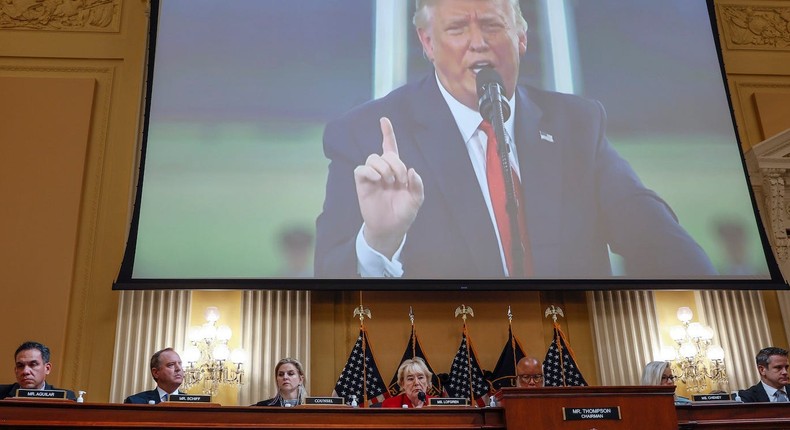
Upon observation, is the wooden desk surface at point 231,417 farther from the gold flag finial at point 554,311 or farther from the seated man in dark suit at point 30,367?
the gold flag finial at point 554,311

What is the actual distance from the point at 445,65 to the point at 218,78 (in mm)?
1953

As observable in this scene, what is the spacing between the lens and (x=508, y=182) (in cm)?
727

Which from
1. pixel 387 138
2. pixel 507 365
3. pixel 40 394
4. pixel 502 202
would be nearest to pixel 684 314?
pixel 507 365

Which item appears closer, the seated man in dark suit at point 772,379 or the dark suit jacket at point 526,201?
the seated man in dark suit at point 772,379

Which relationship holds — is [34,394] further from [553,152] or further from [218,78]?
[553,152]

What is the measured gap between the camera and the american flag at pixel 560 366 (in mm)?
7137

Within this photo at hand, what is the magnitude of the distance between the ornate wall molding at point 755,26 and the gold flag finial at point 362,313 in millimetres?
4711

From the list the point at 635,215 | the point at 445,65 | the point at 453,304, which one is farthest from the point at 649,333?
the point at 445,65

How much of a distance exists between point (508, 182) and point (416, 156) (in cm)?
79

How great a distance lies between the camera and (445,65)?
7.64 metres

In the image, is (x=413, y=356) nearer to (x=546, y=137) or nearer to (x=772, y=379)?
(x=546, y=137)

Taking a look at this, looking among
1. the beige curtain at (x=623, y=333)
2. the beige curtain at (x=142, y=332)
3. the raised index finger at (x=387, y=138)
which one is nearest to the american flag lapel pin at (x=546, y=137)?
the raised index finger at (x=387, y=138)

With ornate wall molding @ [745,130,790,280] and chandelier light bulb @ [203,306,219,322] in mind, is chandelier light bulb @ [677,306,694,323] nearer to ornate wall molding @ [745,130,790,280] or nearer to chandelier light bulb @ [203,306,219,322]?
ornate wall molding @ [745,130,790,280]

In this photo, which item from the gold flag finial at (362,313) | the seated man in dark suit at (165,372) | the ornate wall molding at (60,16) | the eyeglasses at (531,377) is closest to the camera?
the seated man in dark suit at (165,372)
